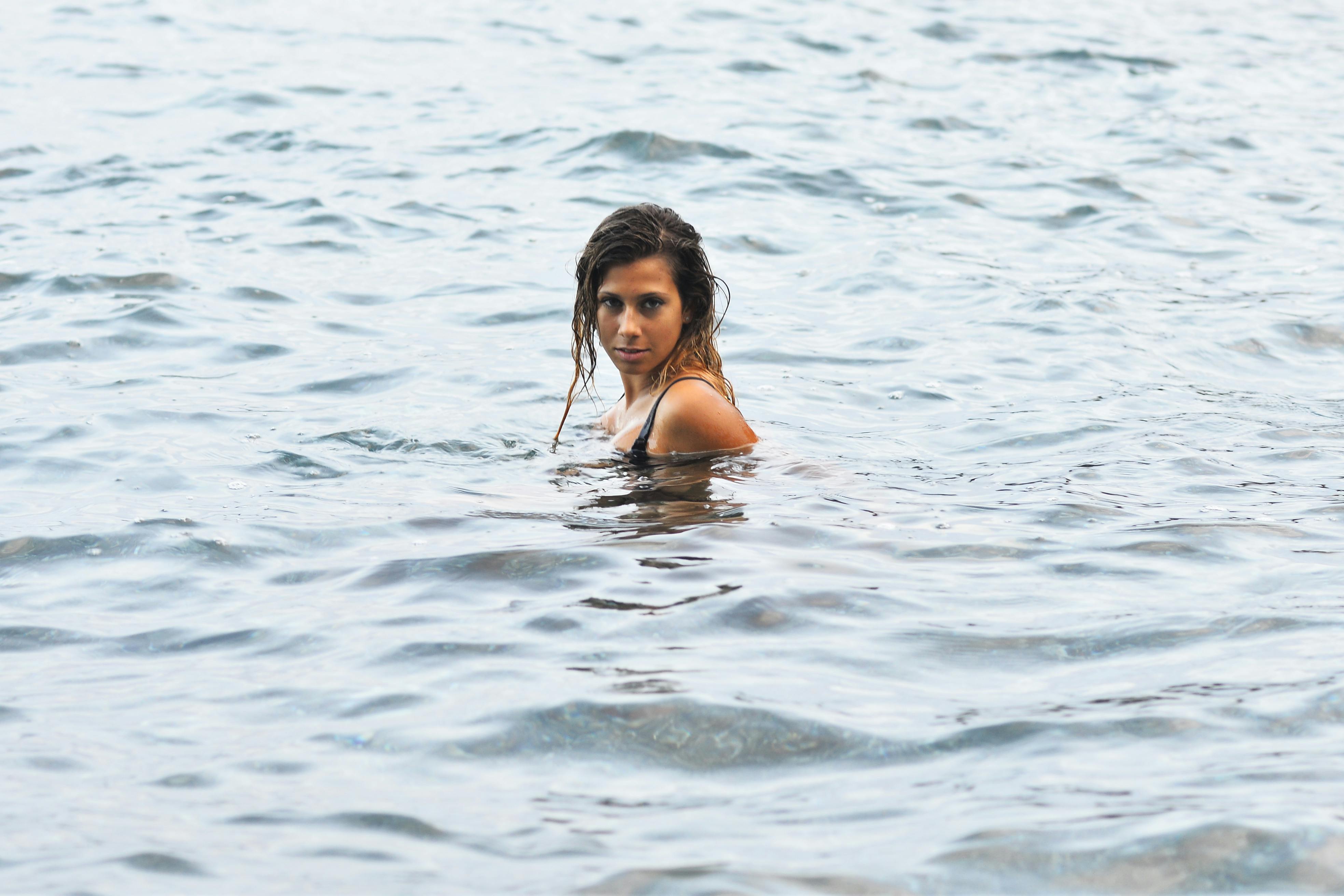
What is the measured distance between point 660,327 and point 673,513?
108 centimetres

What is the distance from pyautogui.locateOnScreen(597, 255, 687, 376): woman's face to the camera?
6047mm

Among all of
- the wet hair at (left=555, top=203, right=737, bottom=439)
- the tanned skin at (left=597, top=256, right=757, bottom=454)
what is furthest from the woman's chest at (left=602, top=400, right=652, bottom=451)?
the wet hair at (left=555, top=203, right=737, bottom=439)

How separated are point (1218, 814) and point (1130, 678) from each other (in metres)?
0.79

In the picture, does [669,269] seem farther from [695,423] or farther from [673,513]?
[673,513]

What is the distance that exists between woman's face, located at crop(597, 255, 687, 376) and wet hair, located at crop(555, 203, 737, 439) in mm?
34

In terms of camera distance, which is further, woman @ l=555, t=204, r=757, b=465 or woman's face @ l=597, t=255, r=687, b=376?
Answer: woman's face @ l=597, t=255, r=687, b=376

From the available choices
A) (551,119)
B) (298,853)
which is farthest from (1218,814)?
(551,119)

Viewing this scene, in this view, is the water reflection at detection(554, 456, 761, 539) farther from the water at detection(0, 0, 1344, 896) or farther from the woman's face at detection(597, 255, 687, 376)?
the woman's face at detection(597, 255, 687, 376)

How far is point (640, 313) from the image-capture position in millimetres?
6090

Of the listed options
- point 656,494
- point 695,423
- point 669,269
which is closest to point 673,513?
point 656,494

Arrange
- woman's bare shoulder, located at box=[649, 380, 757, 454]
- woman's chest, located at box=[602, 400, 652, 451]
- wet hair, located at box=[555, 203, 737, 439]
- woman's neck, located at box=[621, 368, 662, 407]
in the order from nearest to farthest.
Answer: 1. woman's bare shoulder, located at box=[649, 380, 757, 454]
2. wet hair, located at box=[555, 203, 737, 439]
3. woman's chest, located at box=[602, 400, 652, 451]
4. woman's neck, located at box=[621, 368, 662, 407]

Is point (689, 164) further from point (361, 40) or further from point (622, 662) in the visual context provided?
point (622, 662)

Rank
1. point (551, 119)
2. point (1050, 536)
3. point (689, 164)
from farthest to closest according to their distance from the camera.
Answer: point (551, 119)
point (689, 164)
point (1050, 536)

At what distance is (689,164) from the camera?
12.5 m
